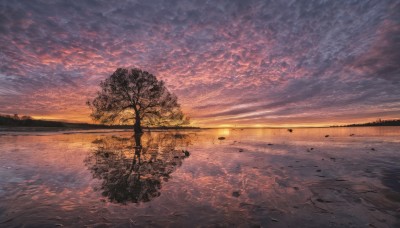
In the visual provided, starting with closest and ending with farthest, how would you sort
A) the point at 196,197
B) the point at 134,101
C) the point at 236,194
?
1. the point at 196,197
2. the point at 236,194
3. the point at 134,101

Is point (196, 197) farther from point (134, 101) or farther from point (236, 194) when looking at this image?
point (134, 101)

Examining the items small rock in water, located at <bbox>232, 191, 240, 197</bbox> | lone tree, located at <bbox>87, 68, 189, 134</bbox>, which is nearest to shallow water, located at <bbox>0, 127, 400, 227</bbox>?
small rock in water, located at <bbox>232, 191, 240, 197</bbox>

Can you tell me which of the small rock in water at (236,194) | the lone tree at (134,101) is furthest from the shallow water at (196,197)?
the lone tree at (134,101)

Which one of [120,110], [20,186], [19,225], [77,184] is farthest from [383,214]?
[120,110]

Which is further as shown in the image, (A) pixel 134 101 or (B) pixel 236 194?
(A) pixel 134 101

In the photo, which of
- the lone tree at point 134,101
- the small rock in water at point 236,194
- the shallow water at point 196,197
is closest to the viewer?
the shallow water at point 196,197

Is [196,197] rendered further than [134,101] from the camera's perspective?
No

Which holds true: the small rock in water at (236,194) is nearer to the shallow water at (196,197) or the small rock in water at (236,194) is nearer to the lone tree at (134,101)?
the shallow water at (196,197)

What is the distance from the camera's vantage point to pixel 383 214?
4086 mm

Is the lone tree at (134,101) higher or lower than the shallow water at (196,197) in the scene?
Answer: higher

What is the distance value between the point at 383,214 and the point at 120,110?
38.8 metres

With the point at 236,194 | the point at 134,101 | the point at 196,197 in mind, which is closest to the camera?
the point at 196,197

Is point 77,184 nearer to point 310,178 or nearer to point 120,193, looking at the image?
point 120,193

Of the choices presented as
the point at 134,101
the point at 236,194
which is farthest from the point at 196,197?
the point at 134,101
